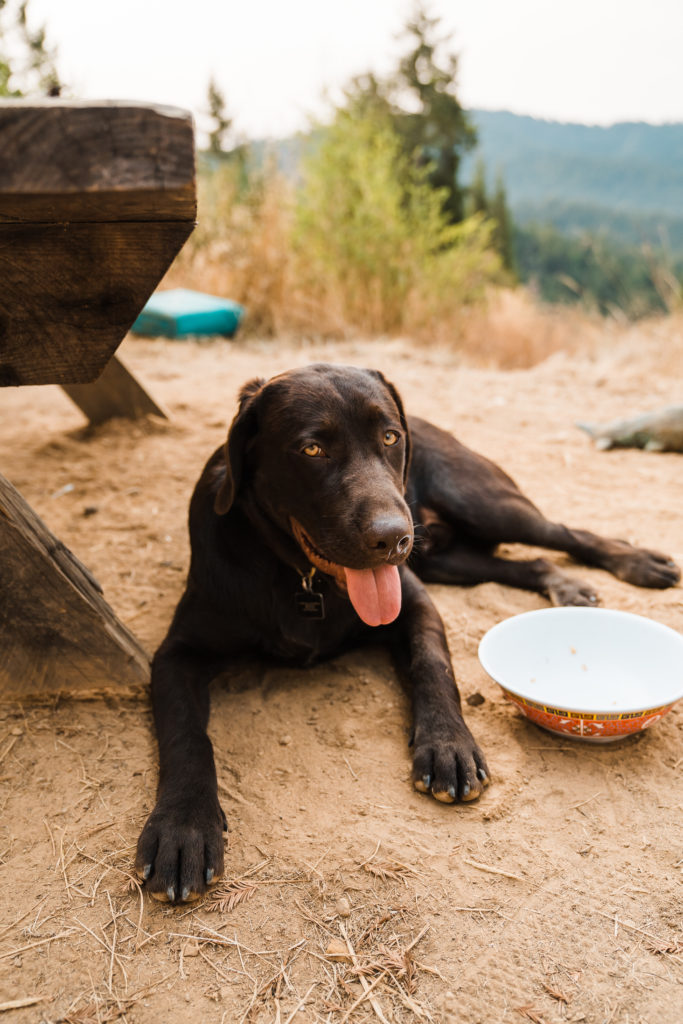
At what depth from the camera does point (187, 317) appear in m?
7.00

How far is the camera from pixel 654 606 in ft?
8.71

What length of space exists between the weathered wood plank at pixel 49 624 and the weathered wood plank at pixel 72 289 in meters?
0.43

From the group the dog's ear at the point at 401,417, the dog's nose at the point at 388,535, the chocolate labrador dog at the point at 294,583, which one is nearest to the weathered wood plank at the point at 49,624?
the chocolate labrador dog at the point at 294,583

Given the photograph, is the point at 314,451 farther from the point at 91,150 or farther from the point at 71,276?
the point at 91,150

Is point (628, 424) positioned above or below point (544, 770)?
below

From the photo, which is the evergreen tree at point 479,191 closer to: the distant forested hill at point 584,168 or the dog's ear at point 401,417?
the dog's ear at point 401,417

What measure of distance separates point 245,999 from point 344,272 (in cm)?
764

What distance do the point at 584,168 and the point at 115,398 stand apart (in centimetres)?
18603

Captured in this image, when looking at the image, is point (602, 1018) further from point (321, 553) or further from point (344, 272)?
point (344, 272)

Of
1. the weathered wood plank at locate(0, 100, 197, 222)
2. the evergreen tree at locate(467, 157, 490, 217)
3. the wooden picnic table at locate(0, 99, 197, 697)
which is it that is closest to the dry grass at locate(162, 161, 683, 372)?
the wooden picnic table at locate(0, 99, 197, 697)

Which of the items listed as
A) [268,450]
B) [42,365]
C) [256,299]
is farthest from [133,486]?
[256,299]

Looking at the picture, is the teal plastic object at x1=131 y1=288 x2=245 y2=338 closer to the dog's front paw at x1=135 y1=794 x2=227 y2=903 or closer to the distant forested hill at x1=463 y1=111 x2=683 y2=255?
the dog's front paw at x1=135 y1=794 x2=227 y2=903

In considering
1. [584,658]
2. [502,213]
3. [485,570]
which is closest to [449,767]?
[584,658]

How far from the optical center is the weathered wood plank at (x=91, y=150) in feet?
3.08
